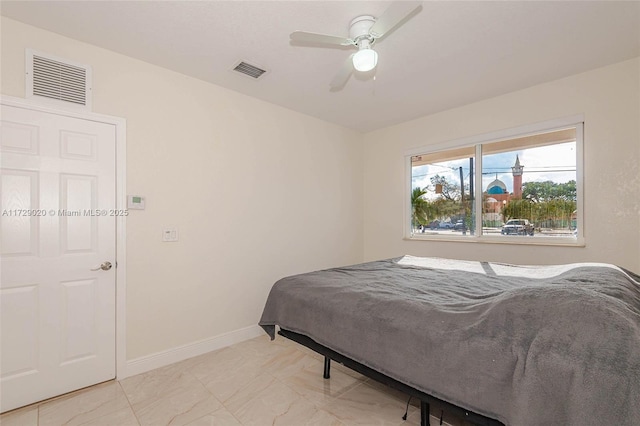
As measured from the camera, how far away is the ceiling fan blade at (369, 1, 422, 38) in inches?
62.9

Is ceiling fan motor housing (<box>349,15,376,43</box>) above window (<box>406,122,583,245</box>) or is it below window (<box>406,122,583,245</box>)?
above

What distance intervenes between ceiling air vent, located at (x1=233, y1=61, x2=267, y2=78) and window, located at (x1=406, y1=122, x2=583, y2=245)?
2429 millimetres

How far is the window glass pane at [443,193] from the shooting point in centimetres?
384

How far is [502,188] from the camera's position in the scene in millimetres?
3549

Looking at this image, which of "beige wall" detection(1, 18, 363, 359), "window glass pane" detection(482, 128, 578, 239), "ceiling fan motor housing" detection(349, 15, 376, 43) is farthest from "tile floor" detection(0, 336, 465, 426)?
"ceiling fan motor housing" detection(349, 15, 376, 43)

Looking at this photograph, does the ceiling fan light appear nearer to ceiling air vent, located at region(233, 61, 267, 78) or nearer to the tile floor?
ceiling air vent, located at region(233, 61, 267, 78)

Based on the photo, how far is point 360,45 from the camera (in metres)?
2.12

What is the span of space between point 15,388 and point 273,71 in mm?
3182

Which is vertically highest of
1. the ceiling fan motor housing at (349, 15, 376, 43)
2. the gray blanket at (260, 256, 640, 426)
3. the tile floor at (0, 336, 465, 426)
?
the ceiling fan motor housing at (349, 15, 376, 43)

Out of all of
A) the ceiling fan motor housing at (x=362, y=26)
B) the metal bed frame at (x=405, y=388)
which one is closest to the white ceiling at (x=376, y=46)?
the ceiling fan motor housing at (x=362, y=26)

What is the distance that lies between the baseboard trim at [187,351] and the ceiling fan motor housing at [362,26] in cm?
301

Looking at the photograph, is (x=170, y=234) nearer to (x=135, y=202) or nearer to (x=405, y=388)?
(x=135, y=202)

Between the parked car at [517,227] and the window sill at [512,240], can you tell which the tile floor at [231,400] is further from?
the parked car at [517,227]

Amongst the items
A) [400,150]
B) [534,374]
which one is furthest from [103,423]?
[400,150]
